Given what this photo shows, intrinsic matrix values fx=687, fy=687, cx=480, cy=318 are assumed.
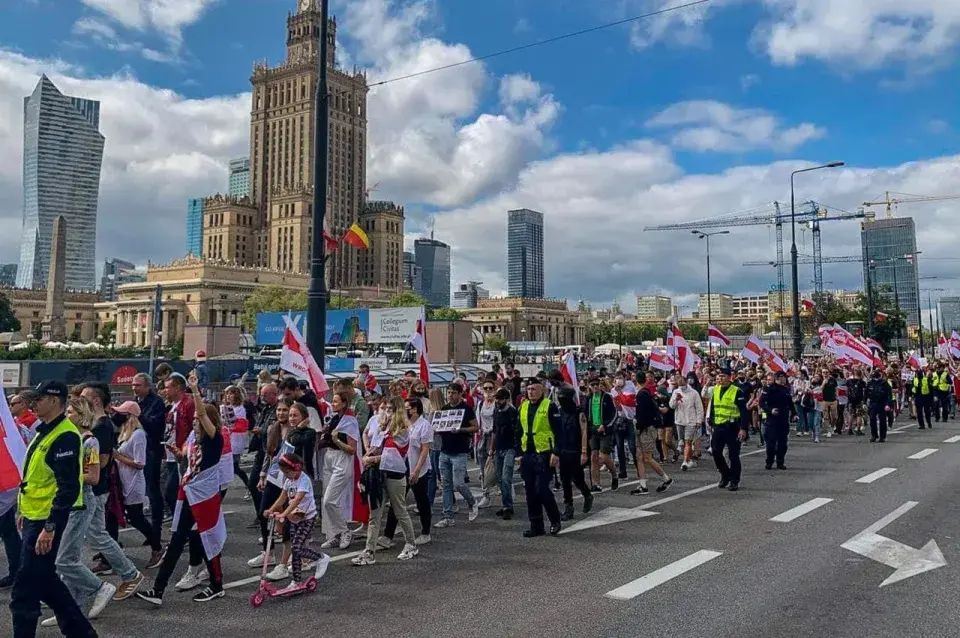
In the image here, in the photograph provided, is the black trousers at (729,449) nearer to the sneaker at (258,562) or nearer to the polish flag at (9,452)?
the sneaker at (258,562)

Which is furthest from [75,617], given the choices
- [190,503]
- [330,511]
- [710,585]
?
[710,585]

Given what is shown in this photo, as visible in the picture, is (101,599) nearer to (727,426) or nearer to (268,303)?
(727,426)

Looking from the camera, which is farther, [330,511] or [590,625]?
[330,511]

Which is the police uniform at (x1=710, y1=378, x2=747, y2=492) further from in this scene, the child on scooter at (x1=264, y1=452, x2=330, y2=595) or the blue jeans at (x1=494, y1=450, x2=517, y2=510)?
the child on scooter at (x1=264, y1=452, x2=330, y2=595)

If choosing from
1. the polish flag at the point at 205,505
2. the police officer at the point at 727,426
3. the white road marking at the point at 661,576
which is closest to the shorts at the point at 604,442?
the police officer at the point at 727,426

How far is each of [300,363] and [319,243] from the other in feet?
8.89

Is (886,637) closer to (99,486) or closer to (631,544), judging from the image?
(631,544)

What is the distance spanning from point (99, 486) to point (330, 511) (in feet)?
7.93

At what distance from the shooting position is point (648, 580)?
6410 mm

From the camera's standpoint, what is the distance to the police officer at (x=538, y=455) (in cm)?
828

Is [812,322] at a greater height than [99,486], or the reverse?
[812,322]

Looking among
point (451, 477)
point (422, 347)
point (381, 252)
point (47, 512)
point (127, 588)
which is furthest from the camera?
point (381, 252)

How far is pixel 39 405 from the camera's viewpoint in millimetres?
4988

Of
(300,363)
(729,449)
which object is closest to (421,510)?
(300,363)
